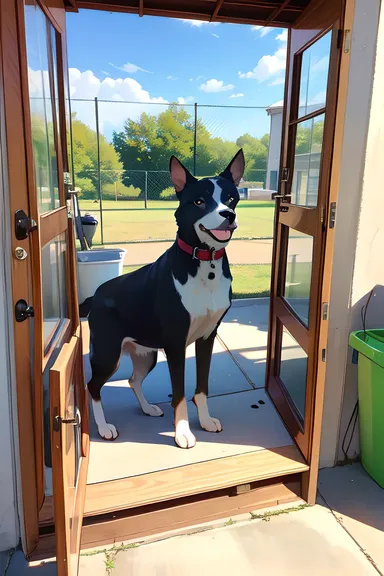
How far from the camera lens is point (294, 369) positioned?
7.80 feet

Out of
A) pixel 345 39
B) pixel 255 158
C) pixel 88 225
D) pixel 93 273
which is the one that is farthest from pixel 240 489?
pixel 255 158

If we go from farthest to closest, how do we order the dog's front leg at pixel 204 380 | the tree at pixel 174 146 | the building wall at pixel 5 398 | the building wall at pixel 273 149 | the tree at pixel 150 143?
the tree at pixel 150 143
the tree at pixel 174 146
the building wall at pixel 273 149
the dog's front leg at pixel 204 380
the building wall at pixel 5 398

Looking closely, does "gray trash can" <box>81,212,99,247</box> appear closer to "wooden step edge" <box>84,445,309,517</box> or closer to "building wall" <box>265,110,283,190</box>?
"building wall" <box>265,110,283,190</box>

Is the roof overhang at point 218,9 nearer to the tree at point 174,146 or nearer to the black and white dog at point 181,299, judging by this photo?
the black and white dog at point 181,299

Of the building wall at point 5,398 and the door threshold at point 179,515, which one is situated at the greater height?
the building wall at point 5,398

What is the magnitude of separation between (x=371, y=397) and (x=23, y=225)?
5.66 feet

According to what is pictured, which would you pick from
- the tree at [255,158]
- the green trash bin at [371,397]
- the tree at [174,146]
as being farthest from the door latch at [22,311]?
the tree at [255,158]

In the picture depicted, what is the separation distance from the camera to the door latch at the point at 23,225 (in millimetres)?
1287

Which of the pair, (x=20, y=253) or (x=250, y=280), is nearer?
(x=20, y=253)

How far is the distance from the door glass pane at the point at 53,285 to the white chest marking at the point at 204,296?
0.52 m

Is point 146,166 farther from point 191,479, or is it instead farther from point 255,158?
point 191,479

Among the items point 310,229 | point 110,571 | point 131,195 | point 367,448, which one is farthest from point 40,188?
point 131,195

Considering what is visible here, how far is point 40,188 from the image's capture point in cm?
155

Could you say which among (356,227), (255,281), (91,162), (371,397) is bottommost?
(255,281)
